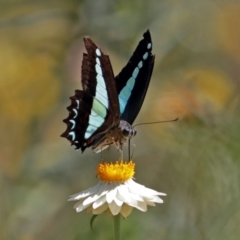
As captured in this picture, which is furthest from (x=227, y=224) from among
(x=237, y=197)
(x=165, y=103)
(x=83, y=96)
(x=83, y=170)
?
(x=83, y=170)

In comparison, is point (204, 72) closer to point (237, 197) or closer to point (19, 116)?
point (19, 116)

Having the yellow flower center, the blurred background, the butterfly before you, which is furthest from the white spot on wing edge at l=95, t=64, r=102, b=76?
the blurred background

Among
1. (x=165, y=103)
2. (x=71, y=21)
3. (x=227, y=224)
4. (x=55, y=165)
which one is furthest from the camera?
(x=71, y=21)

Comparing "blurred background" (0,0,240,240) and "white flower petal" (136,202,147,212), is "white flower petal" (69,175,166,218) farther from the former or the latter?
"blurred background" (0,0,240,240)

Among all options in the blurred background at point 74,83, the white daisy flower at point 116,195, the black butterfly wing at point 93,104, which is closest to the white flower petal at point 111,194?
the white daisy flower at point 116,195

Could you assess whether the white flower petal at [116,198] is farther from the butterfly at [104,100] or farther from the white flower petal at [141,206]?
the butterfly at [104,100]

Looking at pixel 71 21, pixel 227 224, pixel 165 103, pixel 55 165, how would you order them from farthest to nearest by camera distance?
pixel 71 21, pixel 55 165, pixel 165 103, pixel 227 224
